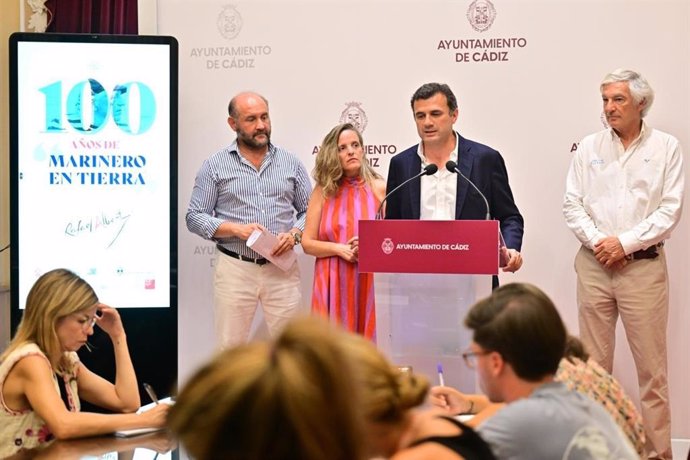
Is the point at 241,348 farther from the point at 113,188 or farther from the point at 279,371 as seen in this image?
the point at 113,188

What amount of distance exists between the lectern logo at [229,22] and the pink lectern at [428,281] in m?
2.34

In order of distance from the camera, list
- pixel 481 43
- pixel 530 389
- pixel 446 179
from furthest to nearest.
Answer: pixel 481 43, pixel 446 179, pixel 530 389

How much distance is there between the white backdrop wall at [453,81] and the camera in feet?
17.1

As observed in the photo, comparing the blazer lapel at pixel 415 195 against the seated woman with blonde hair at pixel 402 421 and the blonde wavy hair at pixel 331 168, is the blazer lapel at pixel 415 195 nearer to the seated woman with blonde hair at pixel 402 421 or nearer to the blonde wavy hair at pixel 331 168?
the blonde wavy hair at pixel 331 168

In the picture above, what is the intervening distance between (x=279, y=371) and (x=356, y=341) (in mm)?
384

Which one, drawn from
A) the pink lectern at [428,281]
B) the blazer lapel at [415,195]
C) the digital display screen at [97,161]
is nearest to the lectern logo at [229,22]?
the digital display screen at [97,161]

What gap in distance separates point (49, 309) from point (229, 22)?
306 centimetres

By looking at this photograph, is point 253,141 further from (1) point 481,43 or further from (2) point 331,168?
(1) point 481,43

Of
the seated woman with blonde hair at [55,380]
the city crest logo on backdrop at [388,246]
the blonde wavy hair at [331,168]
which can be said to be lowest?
the seated woman with blonde hair at [55,380]

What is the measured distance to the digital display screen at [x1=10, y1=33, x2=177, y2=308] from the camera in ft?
16.6

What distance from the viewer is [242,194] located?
5094mm

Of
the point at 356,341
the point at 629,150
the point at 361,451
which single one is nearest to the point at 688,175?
the point at 629,150

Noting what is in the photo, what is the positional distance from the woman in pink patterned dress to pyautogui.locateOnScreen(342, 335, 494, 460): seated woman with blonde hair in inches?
119
